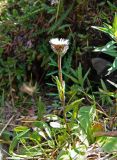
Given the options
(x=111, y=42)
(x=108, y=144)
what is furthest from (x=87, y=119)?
(x=111, y=42)

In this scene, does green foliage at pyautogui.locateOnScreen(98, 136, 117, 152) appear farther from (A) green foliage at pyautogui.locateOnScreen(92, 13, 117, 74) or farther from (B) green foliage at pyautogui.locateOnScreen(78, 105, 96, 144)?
(A) green foliage at pyautogui.locateOnScreen(92, 13, 117, 74)

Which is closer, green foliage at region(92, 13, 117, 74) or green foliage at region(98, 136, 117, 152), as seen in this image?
green foliage at region(98, 136, 117, 152)

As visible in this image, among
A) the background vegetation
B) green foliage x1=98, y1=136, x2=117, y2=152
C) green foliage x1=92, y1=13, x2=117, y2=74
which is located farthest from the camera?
the background vegetation

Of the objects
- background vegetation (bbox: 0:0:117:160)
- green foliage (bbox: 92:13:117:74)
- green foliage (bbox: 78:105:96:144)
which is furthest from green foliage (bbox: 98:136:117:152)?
green foliage (bbox: 92:13:117:74)

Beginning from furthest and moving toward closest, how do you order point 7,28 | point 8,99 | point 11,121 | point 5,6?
point 5,6
point 7,28
point 8,99
point 11,121

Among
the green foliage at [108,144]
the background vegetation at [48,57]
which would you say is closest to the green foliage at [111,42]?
the background vegetation at [48,57]

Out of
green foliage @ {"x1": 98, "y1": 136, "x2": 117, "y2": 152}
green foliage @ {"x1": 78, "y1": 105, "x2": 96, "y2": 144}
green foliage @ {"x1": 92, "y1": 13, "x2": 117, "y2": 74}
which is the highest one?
green foliage @ {"x1": 92, "y1": 13, "x2": 117, "y2": 74}

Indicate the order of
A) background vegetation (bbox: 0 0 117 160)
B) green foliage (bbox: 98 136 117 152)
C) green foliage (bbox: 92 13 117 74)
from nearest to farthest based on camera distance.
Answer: green foliage (bbox: 98 136 117 152) < green foliage (bbox: 92 13 117 74) < background vegetation (bbox: 0 0 117 160)

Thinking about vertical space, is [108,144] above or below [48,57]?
below

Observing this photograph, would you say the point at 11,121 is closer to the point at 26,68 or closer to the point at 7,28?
the point at 26,68

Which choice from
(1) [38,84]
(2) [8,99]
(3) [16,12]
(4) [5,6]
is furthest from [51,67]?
(4) [5,6]

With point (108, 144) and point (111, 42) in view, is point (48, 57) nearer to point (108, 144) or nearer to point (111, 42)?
point (111, 42)
